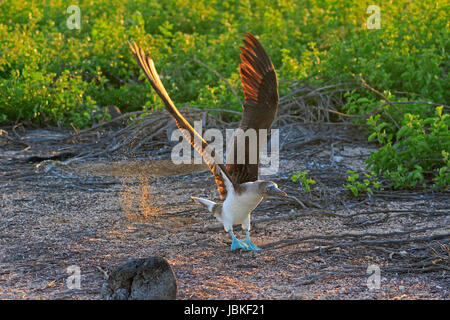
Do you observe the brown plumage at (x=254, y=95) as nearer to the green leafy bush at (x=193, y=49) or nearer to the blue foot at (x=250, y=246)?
the blue foot at (x=250, y=246)

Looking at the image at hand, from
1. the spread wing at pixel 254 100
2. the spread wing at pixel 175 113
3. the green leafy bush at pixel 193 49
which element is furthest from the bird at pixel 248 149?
the green leafy bush at pixel 193 49

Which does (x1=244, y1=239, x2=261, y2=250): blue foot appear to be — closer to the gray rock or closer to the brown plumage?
the brown plumage

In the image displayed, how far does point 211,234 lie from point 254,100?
103 centimetres

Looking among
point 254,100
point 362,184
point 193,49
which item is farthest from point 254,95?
point 193,49

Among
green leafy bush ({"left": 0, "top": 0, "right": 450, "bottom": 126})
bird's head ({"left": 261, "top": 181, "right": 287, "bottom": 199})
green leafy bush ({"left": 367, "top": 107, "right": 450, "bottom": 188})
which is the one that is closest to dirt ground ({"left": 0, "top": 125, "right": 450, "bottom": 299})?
green leafy bush ({"left": 367, "top": 107, "right": 450, "bottom": 188})

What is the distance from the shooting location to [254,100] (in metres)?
4.21

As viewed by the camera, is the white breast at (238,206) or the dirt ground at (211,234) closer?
the dirt ground at (211,234)

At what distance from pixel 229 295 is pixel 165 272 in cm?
41

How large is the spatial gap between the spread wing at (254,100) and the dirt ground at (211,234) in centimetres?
53

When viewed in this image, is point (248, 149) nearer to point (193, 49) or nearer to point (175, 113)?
point (175, 113)

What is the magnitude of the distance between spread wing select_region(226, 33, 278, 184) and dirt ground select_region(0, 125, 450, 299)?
20.9 inches

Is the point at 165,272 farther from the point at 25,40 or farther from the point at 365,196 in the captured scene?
the point at 25,40

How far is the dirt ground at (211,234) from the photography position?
3.52 m

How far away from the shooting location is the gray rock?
10.1ft
